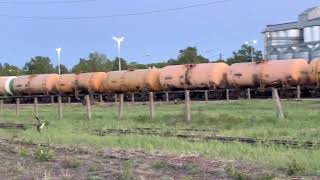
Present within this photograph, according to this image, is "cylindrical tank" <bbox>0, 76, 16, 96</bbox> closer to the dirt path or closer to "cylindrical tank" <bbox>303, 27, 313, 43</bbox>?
the dirt path

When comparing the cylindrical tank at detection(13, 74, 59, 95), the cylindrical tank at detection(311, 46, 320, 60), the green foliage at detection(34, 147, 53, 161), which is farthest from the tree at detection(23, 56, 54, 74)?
the green foliage at detection(34, 147, 53, 161)

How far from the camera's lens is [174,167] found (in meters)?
11.2

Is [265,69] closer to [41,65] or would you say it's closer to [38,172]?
[38,172]

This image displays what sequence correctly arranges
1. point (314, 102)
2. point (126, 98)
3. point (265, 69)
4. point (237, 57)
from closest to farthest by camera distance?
1. point (265, 69)
2. point (314, 102)
3. point (126, 98)
4. point (237, 57)

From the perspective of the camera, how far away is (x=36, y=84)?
42.8m

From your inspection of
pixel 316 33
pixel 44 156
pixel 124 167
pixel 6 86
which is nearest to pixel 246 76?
pixel 44 156

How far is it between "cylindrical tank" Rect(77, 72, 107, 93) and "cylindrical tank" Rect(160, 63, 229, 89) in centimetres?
715

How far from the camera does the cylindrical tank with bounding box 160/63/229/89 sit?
30.6 metres

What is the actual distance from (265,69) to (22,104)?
111ft

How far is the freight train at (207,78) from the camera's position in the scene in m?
29.0

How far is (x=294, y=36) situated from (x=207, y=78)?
2576 inches

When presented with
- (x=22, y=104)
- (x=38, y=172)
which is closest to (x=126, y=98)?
(x=22, y=104)

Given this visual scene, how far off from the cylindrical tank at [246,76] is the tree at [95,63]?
7244cm

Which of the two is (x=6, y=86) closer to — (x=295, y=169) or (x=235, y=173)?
(x=235, y=173)
